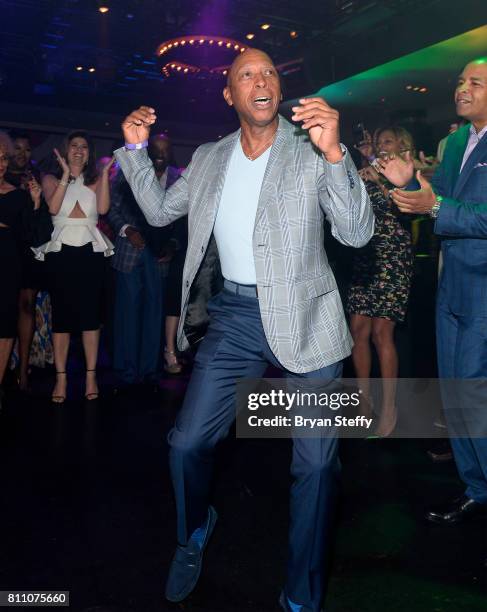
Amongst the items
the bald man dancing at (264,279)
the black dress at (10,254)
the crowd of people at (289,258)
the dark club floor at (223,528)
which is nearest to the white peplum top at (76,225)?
the black dress at (10,254)

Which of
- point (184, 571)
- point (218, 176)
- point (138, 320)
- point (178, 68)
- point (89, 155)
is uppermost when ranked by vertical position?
point (178, 68)

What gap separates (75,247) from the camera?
15.0ft

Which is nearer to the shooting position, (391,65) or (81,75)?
(391,65)

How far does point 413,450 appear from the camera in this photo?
3.64 meters

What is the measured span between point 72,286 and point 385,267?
233 cm

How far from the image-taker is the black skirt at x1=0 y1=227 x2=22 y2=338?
164 inches

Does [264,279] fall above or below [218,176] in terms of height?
below

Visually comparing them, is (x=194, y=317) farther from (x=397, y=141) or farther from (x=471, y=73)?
(x=397, y=141)

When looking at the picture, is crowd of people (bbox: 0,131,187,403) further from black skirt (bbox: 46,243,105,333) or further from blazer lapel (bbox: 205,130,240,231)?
blazer lapel (bbox: 205,130,240,231)

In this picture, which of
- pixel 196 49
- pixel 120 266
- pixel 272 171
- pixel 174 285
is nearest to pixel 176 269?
pixel 174 285

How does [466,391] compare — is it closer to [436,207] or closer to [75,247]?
[436,207]

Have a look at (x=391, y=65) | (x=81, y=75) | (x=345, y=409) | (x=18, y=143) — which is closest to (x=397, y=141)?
(x=345, y=409)

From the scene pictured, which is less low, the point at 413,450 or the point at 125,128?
the point at 125,128

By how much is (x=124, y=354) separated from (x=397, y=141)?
9.21 feet
